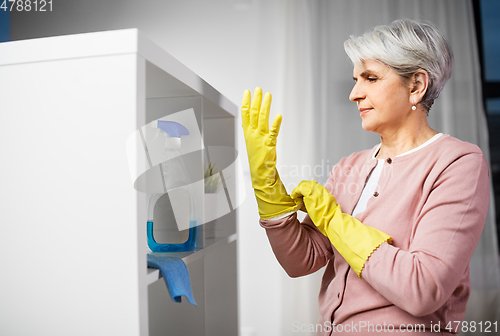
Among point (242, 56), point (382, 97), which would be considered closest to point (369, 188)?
point (382, 97)

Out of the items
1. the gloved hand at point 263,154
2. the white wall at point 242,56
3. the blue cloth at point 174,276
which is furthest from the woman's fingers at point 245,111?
the white wall at point 242,56

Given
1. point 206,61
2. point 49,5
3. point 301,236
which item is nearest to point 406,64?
point 301,236

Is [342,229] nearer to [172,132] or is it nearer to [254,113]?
[254,113]

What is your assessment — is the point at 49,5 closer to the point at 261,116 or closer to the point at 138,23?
the point at 138,23

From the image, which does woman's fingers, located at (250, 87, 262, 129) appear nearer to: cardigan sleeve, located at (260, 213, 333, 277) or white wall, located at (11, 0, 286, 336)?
cardigan sleeve, located at (260, 213, 333, 277)

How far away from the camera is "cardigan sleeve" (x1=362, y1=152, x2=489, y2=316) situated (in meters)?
0.75

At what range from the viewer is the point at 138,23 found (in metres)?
2.03

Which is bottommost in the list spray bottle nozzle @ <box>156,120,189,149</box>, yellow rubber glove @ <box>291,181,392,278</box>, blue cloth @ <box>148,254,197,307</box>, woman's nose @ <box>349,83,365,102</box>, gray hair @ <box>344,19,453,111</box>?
blue cloth @ <box>148,254,197,307</box>

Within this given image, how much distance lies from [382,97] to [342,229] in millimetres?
344

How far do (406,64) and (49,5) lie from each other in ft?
6.47

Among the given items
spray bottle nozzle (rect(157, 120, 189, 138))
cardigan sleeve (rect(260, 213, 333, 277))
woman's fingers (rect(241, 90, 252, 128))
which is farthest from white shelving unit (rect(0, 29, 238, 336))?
cardigan sleeve (rect(260, 213, 333, 277))

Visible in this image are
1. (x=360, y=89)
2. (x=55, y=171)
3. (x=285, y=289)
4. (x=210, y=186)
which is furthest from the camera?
(x=285, y=289)

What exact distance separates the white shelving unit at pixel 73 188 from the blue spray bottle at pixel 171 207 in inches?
A: 9.2

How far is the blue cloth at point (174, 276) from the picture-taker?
2.31 ft
